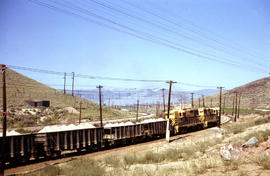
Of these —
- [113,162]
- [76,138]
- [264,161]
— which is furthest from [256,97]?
[113,162]

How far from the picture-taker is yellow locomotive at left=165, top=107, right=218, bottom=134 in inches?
1251

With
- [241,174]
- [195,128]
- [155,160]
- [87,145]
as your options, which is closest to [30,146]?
[87,145]

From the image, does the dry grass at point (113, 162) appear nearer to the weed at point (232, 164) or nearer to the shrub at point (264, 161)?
the weed at point (232, 164)

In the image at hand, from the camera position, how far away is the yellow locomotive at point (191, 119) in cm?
3177

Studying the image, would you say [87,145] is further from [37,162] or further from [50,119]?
[50,119]

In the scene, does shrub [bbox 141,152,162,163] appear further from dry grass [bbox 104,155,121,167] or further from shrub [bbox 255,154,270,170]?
shrub [bbox 255,154,270,170]

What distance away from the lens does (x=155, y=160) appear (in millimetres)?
13516

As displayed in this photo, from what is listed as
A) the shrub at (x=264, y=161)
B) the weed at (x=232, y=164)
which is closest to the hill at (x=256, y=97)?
the shrub at (x=264, y=161)

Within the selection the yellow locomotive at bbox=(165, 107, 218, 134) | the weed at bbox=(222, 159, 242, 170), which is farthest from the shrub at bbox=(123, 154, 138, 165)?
the yellow locomotive at bbox=(165, 107, 218, 134)

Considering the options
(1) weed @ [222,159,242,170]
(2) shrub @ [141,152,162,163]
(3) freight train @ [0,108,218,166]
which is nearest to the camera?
(1) weed @ [222,159,242,170]

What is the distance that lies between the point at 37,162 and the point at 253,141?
17.4 meters

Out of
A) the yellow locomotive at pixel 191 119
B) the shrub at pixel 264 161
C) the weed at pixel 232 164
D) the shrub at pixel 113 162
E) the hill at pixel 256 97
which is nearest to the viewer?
the shrub at pixel 264 161

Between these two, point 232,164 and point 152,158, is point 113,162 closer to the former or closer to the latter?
point 152,158

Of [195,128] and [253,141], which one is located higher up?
[253,141]
